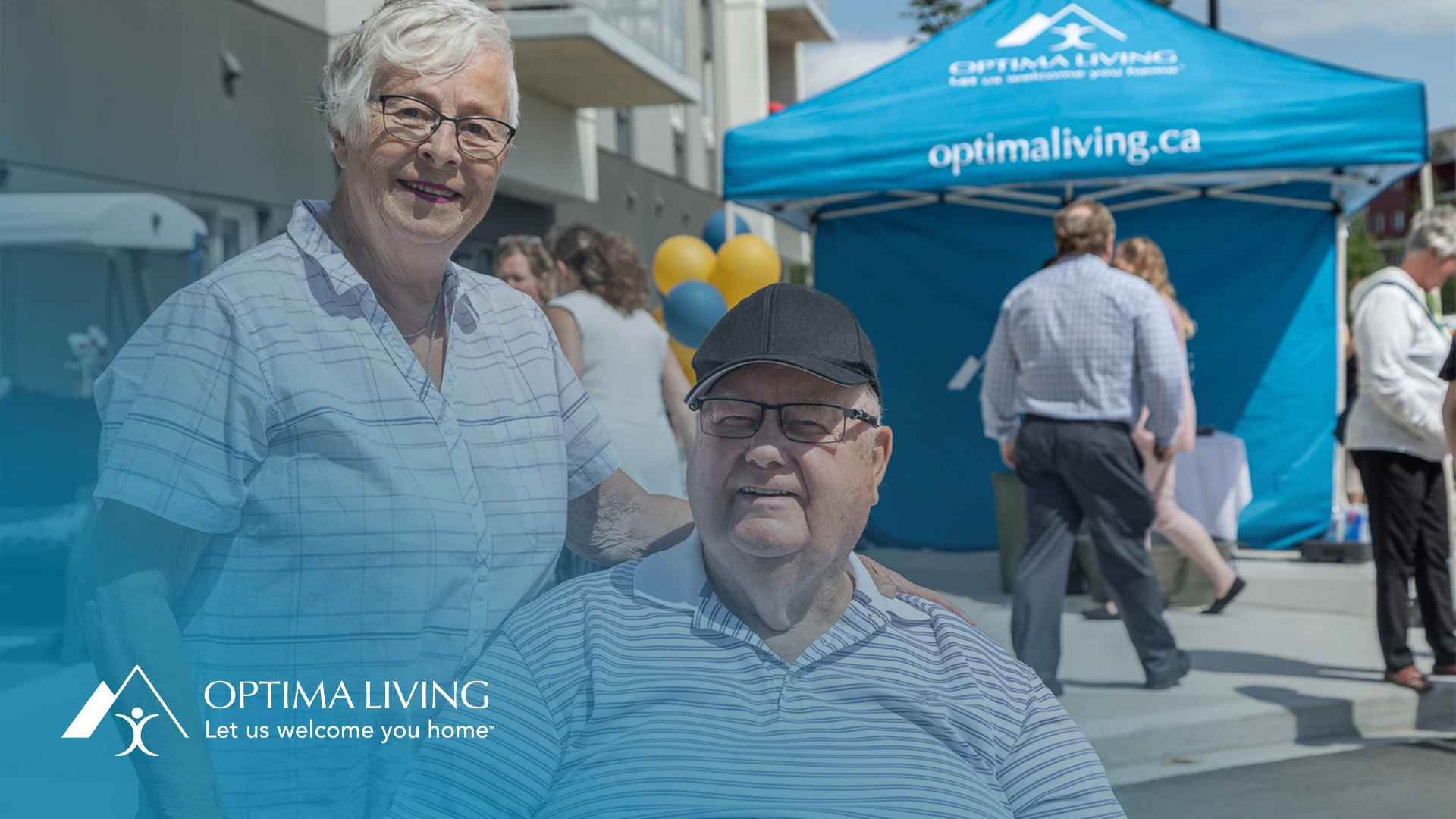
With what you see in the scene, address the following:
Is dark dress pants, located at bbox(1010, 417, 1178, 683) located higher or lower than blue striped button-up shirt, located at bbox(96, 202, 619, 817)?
lower

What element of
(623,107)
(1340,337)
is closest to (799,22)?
(623,107)

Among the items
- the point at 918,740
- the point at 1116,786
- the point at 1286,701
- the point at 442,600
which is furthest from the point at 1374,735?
the point at 442,600

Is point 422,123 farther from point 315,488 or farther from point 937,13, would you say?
point 937,13

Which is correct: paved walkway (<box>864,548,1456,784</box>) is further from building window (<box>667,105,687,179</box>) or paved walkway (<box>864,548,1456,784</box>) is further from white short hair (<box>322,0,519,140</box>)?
building window (<box>667,105,687,179</box>)

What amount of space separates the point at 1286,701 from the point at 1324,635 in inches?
47.0

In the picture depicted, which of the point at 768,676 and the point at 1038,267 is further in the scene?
the point at 1038,267

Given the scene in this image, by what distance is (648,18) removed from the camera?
47.2 ft

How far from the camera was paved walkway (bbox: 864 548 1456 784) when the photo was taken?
4.17 m

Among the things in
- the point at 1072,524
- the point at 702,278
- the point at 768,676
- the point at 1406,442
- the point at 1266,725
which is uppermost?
the point at 702,278

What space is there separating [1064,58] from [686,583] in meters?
5.11

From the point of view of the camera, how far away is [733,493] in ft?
5.10

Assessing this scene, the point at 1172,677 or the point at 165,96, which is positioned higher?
the point at 165,96

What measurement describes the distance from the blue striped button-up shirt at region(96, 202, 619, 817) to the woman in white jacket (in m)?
3.86

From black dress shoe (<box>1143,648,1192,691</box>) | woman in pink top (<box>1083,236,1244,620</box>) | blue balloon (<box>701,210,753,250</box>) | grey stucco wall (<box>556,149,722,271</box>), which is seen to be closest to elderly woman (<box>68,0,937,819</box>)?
black dress shoe (<box>1143,648,1192,691</box>)
